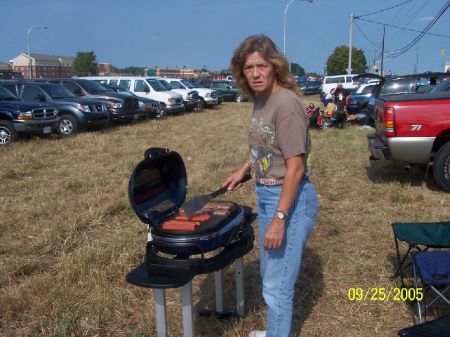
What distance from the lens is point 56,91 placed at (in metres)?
15.2

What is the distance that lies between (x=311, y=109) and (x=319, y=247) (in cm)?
997

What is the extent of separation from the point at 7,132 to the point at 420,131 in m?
9.53

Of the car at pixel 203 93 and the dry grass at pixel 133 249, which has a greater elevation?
the car at pixel 203 93

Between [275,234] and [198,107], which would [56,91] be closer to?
[198,107]

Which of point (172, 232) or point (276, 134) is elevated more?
point (276, 134)

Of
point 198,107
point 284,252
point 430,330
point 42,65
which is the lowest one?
point 430,330

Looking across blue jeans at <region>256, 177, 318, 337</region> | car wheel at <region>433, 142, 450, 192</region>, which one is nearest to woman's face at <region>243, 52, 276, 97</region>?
blue jeans at <region>256, 177, 318, 337</region>

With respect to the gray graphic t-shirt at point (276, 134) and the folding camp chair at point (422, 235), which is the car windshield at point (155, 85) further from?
the gray graphic t-shirt at point (276, 134)

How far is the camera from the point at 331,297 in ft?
12.6

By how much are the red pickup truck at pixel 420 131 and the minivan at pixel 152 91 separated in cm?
1431

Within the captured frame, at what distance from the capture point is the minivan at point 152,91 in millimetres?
20434

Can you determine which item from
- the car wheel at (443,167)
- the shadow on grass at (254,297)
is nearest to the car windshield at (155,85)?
the car wheel at (443,167)

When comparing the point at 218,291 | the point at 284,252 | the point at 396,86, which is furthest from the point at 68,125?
the point at 284,252

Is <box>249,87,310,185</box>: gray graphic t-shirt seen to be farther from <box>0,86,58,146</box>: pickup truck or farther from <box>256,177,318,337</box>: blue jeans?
<box>0,86,58,146</box>: pickup truck
